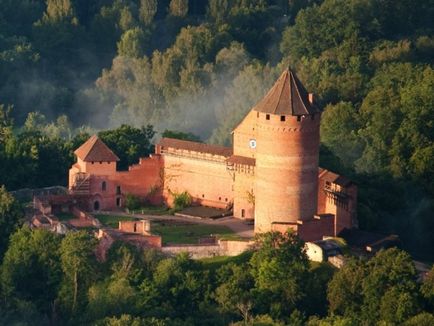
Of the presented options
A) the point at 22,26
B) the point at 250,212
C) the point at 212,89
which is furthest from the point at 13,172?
the point at 22,26

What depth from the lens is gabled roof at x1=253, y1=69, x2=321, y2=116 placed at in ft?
224

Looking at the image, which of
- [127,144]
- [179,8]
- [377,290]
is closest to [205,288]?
[377,290]

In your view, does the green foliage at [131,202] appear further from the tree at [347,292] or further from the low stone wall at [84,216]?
the tree at [347,292]

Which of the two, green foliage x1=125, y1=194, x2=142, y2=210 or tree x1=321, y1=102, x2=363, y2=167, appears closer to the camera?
green foliage x1=125, y1=194, x2=142, y2=210

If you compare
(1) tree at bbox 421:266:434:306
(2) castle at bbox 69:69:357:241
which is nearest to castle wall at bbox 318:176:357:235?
(2) castle at bbox 69:69:357:241

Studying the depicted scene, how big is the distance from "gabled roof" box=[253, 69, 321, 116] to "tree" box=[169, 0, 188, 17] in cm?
4247

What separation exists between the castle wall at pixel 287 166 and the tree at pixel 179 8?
4305cm

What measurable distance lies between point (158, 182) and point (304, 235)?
24.4 feet

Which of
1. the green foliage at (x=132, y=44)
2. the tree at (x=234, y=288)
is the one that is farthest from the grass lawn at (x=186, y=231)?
the green foliage at (x=132, y=44)

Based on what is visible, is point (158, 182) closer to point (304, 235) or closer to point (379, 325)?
point (304, 235)

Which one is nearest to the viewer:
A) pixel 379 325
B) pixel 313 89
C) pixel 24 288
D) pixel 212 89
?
pixel 379 325

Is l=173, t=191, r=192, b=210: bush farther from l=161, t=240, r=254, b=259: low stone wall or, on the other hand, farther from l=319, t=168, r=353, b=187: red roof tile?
l=161, t=240, r=254, b=259: low stone wall

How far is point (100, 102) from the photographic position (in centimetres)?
10219

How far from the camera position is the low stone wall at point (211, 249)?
68.4 meters
